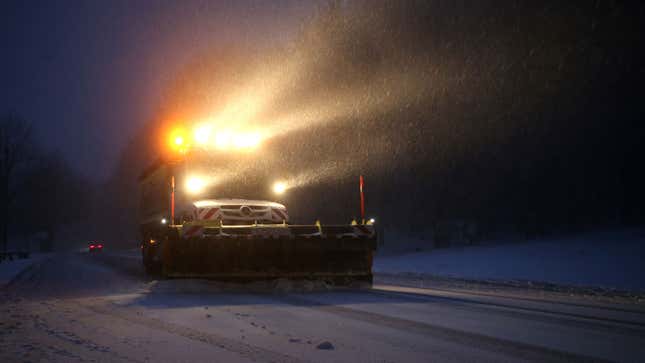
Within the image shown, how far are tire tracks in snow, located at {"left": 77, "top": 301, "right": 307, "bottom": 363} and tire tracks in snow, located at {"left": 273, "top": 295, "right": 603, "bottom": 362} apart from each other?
6.00ft

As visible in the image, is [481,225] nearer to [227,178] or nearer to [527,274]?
[527,274]

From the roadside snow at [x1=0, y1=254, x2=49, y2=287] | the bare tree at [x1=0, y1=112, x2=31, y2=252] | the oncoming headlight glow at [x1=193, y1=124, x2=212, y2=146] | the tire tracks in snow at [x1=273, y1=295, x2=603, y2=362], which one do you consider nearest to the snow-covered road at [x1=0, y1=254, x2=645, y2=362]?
the tire tracks in snow at [x1=273, y1=295, x2=603, y2=362]

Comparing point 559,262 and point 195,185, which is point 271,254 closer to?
point 195,185

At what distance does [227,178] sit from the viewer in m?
12.5

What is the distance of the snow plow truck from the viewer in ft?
34.1

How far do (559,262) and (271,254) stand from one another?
46.2 ft

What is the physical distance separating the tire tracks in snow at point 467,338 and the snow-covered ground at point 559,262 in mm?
8652

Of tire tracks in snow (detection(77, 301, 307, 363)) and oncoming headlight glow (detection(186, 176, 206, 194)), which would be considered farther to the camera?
oncoming headlight glow (detection(186, 176, 206, 194))

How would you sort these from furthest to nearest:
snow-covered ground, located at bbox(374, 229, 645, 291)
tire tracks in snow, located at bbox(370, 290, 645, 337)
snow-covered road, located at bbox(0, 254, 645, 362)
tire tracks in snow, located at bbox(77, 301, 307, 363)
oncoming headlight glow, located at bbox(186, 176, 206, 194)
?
Answer: snow-covered ground, located at bbox(374, 229, 645, 291), oncoming headlight glow, located at bbox(186, 176, 206, 194), tire tracks in snow, located at bbox(370, 290, 645, 337), snow-covered road, located at bbox(0, 254, 645, 362), tire tracks in snow, located at bbox(77, 301, 307, 363)

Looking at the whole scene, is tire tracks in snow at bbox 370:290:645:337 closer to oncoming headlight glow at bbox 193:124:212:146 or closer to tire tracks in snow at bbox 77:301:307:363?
tire tracks in snow at bbox 77:301:307:363

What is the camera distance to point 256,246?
10586 mm

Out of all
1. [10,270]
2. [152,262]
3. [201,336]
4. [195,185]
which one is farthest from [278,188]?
[10,270]

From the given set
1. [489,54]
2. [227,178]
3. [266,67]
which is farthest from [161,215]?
[266,67]

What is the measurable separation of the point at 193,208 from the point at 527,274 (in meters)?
11.5
